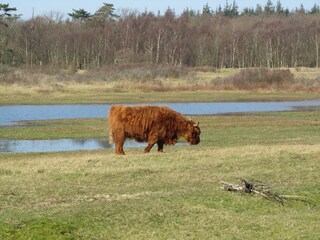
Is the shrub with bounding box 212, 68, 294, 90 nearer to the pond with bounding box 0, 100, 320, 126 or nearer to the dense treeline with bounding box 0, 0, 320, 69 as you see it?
the pond with bounding box 0, 100, 320, 126

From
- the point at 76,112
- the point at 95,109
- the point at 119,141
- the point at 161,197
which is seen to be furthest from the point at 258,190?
the point at 95,109

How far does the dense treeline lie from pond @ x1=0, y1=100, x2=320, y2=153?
164ft

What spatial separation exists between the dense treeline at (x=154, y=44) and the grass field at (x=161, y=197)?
271 ft

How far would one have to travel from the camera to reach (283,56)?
4621 inches

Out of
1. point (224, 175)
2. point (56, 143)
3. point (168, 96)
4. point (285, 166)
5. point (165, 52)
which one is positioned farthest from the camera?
point (165, 52)

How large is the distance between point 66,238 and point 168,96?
47.8 metres

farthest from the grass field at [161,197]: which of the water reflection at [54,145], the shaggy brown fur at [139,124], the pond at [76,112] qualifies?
the pond at [76,112]

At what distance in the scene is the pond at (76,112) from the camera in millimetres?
26375

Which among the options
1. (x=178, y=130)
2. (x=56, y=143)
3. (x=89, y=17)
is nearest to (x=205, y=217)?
(x=178, y=130)

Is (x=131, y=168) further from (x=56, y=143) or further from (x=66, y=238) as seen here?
(x=56, y=143)

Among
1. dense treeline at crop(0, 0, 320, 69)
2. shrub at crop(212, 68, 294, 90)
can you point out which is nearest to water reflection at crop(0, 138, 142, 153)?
Result: shrub at crop(212, 68, 294, 90)

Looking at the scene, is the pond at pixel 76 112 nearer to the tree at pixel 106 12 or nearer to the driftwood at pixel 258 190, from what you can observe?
the driftwood at pixel 258 190

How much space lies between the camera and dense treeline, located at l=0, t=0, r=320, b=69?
10806cm

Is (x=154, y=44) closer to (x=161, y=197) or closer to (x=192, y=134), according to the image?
(x=192, y=134)
